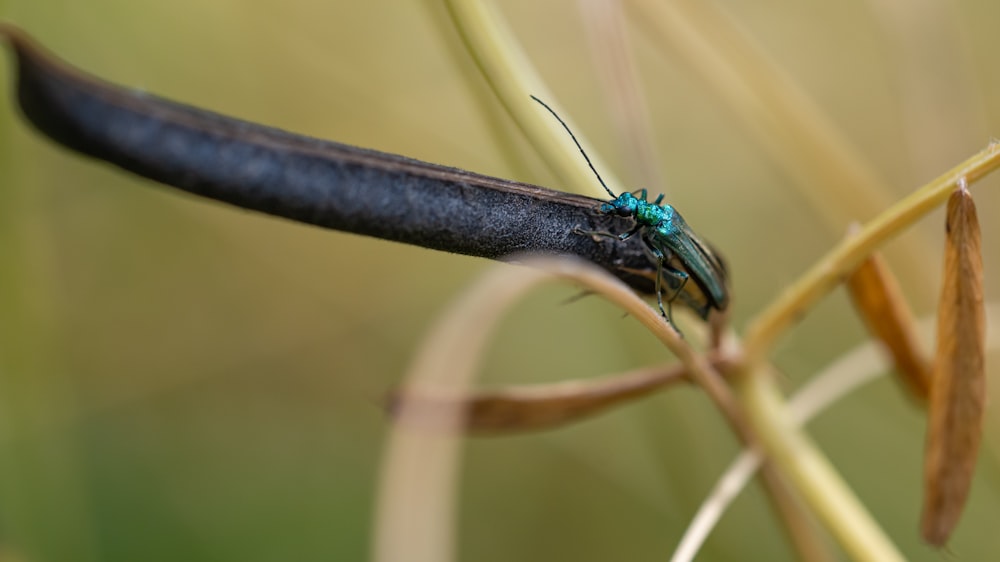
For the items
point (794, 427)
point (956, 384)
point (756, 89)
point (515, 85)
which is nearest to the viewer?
point (515, 85)

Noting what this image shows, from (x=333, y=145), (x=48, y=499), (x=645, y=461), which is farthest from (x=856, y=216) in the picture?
(x=48, y=499)

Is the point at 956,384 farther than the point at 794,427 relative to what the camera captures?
No

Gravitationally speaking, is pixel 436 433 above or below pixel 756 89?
below

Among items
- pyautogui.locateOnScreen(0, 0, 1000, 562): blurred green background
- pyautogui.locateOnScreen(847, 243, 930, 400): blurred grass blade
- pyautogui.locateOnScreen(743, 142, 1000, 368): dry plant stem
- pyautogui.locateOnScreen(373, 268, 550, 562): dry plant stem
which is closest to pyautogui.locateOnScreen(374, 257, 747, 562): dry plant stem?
pyautogui.locateOnScreen(373, 268, 550, 562): dry plant stem

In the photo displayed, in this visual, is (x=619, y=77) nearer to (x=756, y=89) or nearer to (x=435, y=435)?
(x=756, y=89)

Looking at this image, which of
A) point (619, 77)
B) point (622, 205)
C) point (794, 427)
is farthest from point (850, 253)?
point (619, 77)

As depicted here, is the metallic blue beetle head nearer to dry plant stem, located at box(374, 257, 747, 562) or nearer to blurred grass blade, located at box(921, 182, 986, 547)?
dry plant stem, located at box(374, 257, 747, 562)
